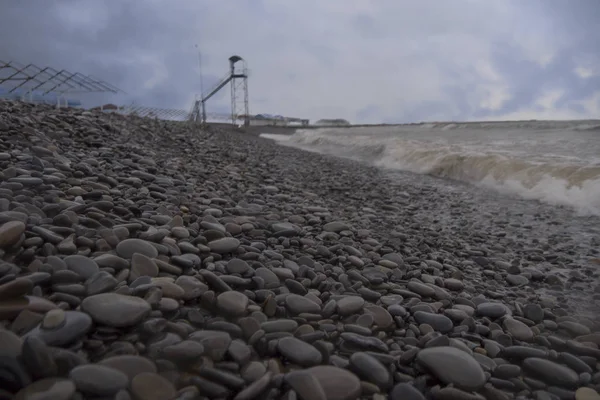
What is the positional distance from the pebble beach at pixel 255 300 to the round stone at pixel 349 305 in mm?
11

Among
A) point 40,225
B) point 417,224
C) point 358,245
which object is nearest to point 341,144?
point 417,224

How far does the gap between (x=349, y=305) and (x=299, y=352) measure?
0.53 meters

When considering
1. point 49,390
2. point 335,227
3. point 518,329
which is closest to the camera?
point 49,390

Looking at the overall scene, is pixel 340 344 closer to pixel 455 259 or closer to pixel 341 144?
pixel 455 259

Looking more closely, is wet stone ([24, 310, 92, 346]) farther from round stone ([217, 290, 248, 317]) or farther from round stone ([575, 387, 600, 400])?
round stone ([575, 387, 600, 400])

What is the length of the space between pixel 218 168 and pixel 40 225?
3716mm

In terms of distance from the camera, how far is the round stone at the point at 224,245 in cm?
242

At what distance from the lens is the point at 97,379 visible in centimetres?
122

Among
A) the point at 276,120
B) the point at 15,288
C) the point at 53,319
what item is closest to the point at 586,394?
the point at 53,319

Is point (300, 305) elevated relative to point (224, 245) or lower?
lower

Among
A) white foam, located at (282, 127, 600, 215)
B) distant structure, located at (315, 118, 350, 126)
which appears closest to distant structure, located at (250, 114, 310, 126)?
distant structure, located at (315, 118, 350, 126)

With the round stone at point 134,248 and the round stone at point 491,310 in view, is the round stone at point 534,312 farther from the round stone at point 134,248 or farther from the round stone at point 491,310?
the round stone at point 134,248

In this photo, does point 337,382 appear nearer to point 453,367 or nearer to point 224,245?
point 453,367

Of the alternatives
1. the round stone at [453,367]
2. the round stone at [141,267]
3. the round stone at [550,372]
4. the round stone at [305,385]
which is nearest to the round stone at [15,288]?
the round stone at [141,267]
